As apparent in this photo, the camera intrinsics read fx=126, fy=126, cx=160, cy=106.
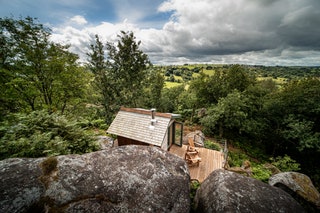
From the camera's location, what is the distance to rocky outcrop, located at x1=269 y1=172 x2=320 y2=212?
183 inches

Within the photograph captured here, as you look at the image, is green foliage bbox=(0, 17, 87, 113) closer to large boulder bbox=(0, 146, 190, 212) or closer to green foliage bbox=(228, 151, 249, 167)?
large boulder bbox=(0, 146, 190, 212)

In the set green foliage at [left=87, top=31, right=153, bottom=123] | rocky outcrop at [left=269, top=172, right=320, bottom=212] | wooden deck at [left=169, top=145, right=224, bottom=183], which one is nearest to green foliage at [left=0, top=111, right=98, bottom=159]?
wooden deck at [left=169, top=145, right=224, bottom=183]

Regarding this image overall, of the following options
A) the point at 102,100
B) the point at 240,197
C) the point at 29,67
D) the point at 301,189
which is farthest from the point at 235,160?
the point at 29,67

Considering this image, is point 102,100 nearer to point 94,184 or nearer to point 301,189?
point 94,184

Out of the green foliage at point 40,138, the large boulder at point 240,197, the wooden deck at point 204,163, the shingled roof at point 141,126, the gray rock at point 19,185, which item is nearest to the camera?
the gray rock at point 19,185

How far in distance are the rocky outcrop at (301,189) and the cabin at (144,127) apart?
5.99 metres

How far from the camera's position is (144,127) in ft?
29.8

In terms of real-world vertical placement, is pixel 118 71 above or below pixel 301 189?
above

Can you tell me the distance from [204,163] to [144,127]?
16.7 ft

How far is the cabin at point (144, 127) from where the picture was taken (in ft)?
28.0

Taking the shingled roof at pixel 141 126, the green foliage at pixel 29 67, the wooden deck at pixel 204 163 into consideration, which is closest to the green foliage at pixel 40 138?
the shingled roof at pixel 141 126

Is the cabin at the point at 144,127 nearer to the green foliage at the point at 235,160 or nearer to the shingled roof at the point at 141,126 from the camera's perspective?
the shingled roof at the point at 141,126

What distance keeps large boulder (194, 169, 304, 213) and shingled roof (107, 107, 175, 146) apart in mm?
4791

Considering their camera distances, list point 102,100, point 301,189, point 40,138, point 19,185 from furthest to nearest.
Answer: point 102,100 → point 301,189 → point 40,138 → point 19,185
